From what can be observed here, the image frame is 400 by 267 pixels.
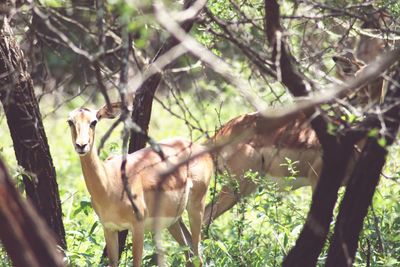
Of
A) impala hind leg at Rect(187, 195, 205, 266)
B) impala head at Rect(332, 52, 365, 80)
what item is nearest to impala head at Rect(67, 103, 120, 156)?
impala hind leg at Rect(187, 195, 205, 266)

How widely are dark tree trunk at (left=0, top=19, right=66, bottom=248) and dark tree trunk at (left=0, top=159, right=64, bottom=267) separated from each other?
155 cm

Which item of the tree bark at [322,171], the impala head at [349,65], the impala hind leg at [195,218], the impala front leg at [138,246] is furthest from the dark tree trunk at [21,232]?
the impala head at [349,65]

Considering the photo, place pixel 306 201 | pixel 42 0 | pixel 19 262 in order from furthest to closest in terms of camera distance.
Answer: pixel 306 201 < pixel 42 0 < pixel 19 262

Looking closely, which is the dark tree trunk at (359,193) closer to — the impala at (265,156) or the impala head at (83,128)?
the impala head at (83,128)

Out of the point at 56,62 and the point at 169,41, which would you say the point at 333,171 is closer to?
the point at 169,41

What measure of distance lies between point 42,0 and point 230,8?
1.02 metres

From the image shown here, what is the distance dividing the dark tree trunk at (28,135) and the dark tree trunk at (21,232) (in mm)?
1550

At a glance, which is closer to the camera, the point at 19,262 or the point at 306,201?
the point at 19,262

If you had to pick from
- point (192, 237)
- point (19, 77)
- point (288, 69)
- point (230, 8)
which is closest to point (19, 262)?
point (288, 69)

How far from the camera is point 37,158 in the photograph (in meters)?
5.00

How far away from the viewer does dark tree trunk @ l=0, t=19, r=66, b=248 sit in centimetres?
475

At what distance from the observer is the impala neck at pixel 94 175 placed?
5.39m

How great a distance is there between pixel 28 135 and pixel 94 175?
61 cm

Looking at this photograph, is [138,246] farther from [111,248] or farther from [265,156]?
[265,156]
